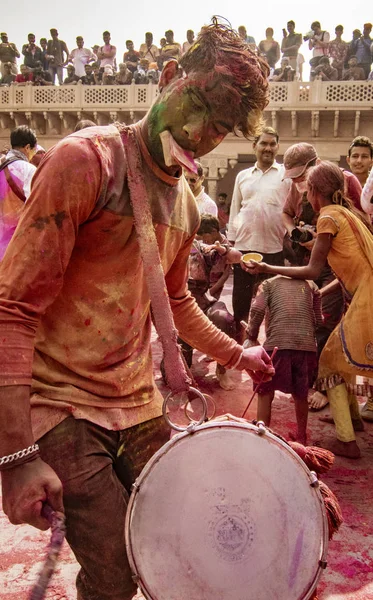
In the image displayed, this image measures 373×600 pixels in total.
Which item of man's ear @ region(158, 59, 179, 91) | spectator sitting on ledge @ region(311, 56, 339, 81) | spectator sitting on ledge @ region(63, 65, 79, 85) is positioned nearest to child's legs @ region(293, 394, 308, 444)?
man's ear @ region(158, 59, 179, 91)

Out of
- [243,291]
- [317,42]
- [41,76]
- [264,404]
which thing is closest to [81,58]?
[41,76]

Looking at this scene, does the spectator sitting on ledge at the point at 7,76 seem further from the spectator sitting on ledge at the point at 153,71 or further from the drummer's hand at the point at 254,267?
the drummer's hand at the point at 254,267

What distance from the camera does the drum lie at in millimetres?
1594

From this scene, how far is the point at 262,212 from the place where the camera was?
19.8 ft

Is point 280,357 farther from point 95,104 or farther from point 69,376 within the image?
point 95,104

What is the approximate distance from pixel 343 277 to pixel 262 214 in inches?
86.7

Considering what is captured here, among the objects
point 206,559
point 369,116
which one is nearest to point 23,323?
point 206,559

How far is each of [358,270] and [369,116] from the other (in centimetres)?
1655

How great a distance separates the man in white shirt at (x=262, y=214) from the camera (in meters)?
5.98

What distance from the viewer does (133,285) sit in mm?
1780

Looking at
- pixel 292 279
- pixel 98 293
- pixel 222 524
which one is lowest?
pixel 292 279

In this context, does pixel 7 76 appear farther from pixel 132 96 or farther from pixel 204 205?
pixel 204 205

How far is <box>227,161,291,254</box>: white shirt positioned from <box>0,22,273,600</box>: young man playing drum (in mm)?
4213

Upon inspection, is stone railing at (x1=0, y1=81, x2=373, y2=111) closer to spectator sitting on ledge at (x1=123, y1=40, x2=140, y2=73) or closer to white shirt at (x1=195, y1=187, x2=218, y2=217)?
spectator sitting on ledge at (x1=123, y1=40, x2=140, y2=73)
